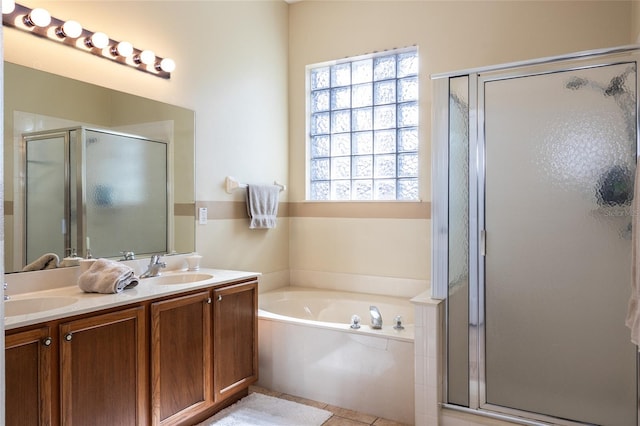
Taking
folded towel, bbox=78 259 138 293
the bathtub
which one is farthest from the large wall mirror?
the bathtub

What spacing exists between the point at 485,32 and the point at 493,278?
1948mm

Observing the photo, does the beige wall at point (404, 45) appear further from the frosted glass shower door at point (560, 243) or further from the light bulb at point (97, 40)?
the light bulb at point (97, 40)

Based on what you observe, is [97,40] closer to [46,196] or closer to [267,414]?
[46,196]

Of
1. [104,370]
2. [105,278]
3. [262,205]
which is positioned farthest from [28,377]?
[262,205]

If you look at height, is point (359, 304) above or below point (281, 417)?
above

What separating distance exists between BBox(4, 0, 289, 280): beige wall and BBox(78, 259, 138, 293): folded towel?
0.92m

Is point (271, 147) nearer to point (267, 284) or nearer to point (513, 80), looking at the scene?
point (267, 284)

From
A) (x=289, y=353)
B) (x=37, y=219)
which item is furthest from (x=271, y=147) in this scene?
(x=37, y=219)

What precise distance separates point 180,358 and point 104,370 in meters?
0.43

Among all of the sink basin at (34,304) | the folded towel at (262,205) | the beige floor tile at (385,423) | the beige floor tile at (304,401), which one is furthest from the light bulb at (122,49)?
the beige floor tile at (385,423)

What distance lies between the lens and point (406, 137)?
3.65 meters

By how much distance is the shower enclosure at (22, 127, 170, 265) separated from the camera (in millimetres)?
2186

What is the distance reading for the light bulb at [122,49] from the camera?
2538 mm

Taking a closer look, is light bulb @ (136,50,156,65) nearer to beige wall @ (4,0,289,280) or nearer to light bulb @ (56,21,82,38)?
beige wall @ (4,0,289,280)
